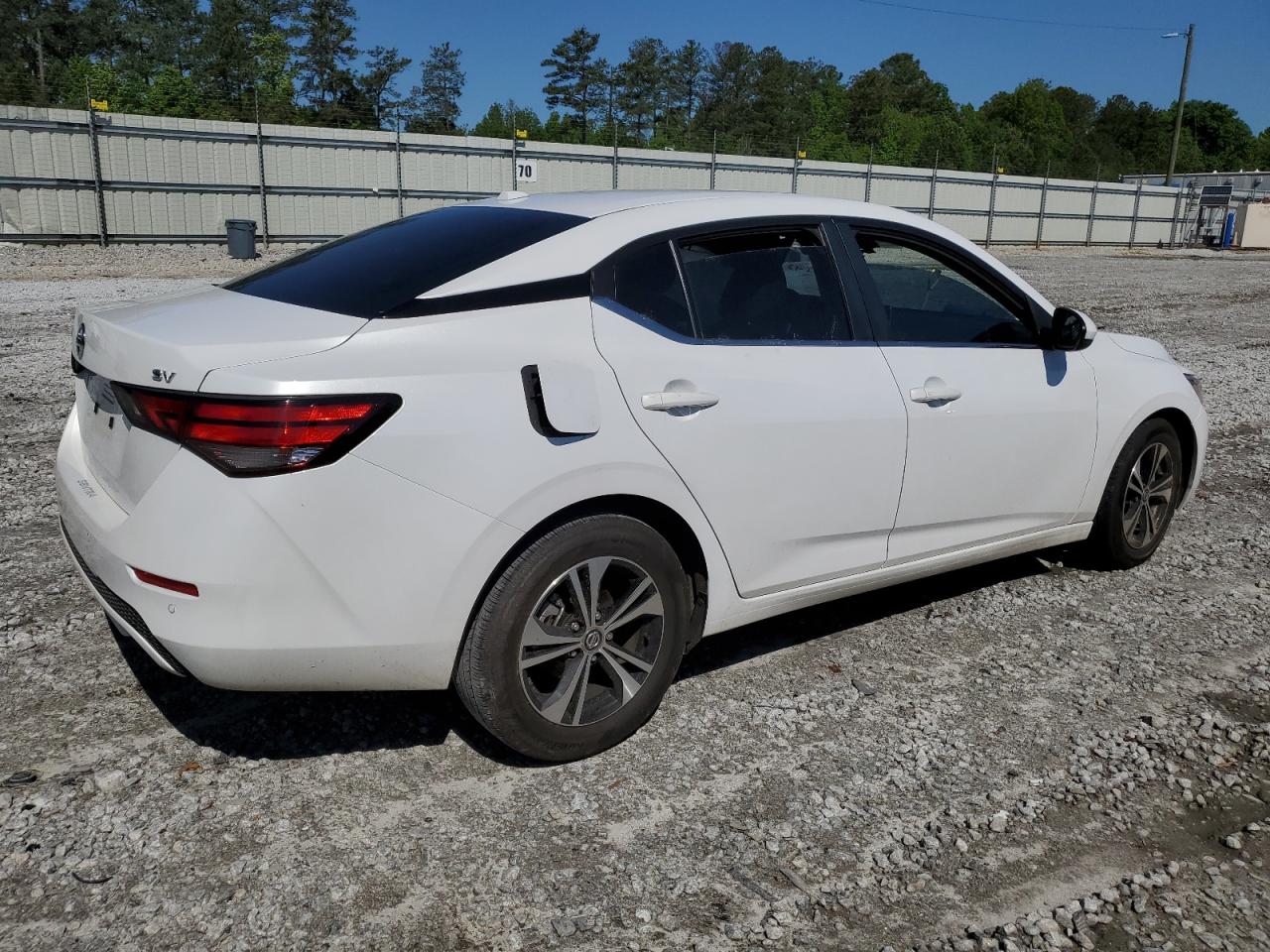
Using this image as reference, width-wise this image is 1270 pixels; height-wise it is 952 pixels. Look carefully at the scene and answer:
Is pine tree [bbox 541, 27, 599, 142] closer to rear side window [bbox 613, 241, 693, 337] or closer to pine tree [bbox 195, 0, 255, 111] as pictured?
pine tree [bbox 195, 0, 255, 111]

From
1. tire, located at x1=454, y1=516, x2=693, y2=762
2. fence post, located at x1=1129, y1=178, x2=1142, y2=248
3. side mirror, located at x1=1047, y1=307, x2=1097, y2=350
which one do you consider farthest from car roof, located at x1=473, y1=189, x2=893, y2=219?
fence post, located at x1=1129, y1=178, x2=1142, y2=248

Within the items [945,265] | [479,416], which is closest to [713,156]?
[945,265]

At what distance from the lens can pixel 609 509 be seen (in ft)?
10.1

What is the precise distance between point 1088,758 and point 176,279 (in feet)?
55.8

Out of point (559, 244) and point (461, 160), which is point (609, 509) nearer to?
point (559, 244)

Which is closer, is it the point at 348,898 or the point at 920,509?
the point at 348,898

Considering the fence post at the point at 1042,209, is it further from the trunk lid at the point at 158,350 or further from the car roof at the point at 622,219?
the trunk lid at the point at 158,350

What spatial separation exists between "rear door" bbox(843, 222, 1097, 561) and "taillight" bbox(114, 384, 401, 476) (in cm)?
194

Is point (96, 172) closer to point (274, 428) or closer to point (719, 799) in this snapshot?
point (274, 428)

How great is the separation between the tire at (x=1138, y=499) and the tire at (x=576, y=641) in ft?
7.94

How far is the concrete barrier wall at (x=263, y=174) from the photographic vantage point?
73.6 ft

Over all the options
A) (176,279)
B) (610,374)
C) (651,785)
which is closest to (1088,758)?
(651,785)

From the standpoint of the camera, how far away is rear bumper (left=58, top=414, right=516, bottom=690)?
2.60 meters

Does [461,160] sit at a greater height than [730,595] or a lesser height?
greater
